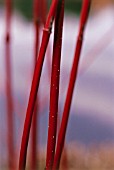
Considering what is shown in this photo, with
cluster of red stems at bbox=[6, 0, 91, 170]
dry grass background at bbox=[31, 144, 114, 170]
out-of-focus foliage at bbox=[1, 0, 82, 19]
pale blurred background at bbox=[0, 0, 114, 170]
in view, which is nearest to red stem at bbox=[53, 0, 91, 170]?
cluster of red stems at bbox=[6, 0, 91, 170]

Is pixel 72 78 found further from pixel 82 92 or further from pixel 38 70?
pixel 82 92

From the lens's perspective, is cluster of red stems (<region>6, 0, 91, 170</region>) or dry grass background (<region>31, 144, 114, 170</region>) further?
dry grass background (<region>31, 144, 114, 170</region>)

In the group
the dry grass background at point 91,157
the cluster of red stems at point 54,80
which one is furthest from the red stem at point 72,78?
the dry grass background at point 91,157

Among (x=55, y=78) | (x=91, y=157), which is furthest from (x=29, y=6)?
(x=55, y=78)

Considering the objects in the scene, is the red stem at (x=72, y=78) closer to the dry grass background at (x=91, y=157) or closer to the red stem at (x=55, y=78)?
the red stem at (x=55, y=78)

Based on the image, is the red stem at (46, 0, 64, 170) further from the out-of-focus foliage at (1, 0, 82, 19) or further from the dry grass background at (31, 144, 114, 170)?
the out-of-focus foliage at (1, 0, 82, 19)

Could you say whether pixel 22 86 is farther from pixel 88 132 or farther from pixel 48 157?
pixel 48 157

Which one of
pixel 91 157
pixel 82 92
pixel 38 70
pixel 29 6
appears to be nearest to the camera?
pixel 38 70

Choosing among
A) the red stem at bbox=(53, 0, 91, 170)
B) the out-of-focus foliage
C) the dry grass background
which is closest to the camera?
the red stem at bbox=(53, 0, 91, 170)

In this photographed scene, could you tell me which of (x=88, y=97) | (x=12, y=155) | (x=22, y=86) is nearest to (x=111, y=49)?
(x=88, y=97)

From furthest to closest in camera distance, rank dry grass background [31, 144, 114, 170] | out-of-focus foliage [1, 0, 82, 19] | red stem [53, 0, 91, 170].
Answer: out-of-focus foliage [1, 0, 82, 19], dry grass background [31, 144, 114, 170], red stem [53, 0, 91, 170]

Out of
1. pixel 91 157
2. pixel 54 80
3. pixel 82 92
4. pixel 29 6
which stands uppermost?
pixel 29 6

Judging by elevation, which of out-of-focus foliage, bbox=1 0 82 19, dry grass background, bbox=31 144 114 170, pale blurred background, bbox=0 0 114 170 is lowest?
dry grass background, bbox=31 144 114 170
